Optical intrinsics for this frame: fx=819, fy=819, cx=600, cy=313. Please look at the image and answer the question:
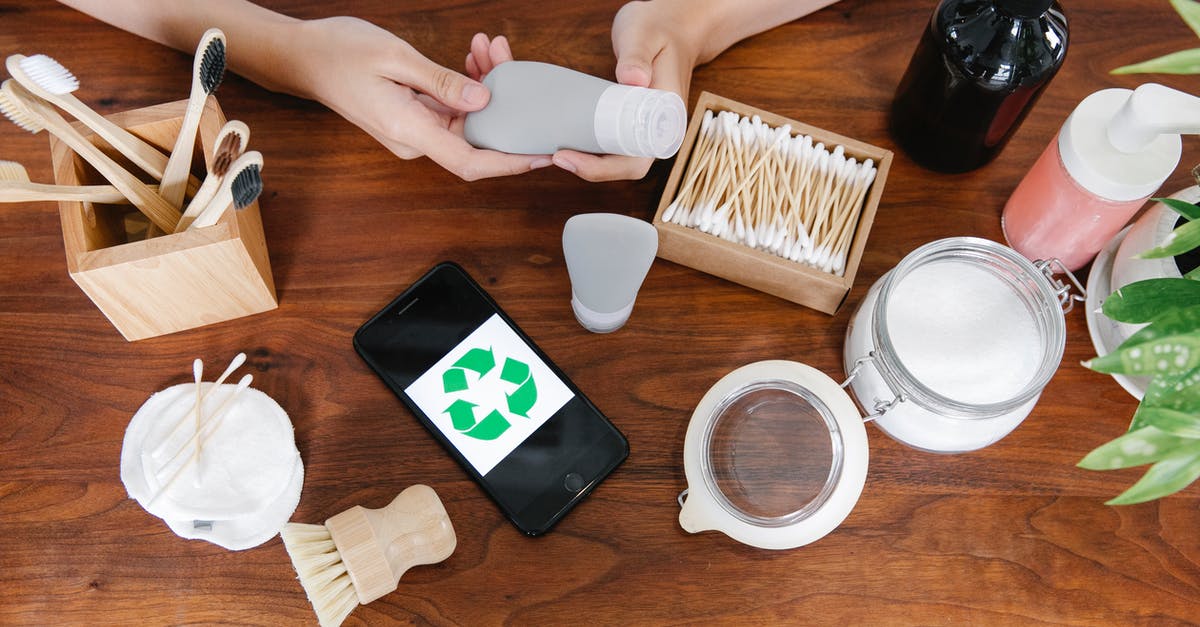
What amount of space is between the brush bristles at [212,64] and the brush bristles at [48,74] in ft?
0.25

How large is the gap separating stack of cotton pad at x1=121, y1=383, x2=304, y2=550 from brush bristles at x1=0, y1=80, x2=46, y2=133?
8.4 inches

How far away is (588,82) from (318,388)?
1.05ft

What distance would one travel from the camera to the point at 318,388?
0.66m

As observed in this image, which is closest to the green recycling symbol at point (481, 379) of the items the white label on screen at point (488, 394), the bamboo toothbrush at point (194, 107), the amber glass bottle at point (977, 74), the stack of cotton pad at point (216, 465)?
the white label on screen at point (488, 394)

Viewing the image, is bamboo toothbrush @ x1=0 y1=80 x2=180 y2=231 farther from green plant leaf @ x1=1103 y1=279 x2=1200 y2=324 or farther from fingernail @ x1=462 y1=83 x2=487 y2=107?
green plant leaf @ x1=1103 y1=279 x2=1200 y2=324

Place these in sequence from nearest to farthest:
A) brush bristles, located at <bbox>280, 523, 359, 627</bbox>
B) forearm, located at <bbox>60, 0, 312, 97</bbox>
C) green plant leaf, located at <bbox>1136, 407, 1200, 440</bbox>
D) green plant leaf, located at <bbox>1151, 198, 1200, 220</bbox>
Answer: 1. green plant leaf, located at <bbox>1136, 407, 1200, 440</bbox>
2. green plant leaf, located at <bbox>1151, 198, 1200, 220</bbox>
3. brush bristles, located at <bbox>280, 523, 359, 627</bbox>
4. forearm, located at <bbox>60, 0, 312, 97</bbox>

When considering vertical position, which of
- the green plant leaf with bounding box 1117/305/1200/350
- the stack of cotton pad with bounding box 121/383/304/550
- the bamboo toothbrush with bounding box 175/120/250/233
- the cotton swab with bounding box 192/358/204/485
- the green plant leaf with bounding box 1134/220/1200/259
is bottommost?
the stack of cotton pad with bounding box 121/383/304/550

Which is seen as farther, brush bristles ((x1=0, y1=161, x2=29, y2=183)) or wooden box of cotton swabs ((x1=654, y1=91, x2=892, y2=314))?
wooden box of cotton swabs ((x1=654, y1=91, x2=892, y2=314))

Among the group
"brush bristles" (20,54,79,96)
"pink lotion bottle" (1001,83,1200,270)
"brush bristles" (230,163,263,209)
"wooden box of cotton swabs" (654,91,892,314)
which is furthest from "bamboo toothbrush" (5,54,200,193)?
"pink lotion bottle" (1001,83,1200,270)

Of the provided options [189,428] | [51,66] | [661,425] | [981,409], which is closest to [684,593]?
[661,425]

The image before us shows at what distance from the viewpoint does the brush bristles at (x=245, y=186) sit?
516mm

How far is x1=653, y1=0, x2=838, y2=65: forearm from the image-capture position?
2.31 ft

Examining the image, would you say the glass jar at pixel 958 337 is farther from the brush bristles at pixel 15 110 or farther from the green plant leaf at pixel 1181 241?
the brush bristles at pixel 15 110

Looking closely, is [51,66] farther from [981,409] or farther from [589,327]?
[981,409]
